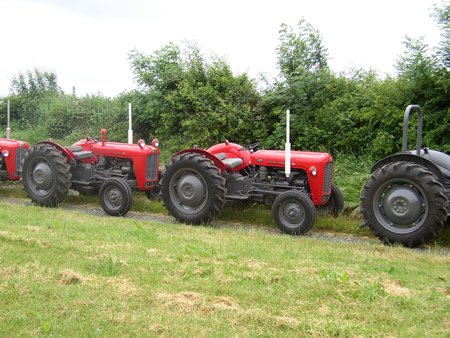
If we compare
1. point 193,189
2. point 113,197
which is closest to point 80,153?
point 113,197

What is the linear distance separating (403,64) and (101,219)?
6265mm

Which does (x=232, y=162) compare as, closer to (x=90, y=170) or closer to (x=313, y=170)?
(x=313, y=170)

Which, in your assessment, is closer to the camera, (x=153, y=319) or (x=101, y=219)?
(x=153, y=319)

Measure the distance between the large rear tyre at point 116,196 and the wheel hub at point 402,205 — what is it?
4.29 metres

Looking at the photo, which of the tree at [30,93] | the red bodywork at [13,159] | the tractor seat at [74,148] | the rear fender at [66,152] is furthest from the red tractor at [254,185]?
the tree at [30,93]

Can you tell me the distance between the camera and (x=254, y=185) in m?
7.29

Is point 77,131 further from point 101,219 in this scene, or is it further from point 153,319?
point 153,319

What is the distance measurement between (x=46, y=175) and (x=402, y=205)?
21.0 ft

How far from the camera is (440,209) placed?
219 inches

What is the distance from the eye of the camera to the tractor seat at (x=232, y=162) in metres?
7.34

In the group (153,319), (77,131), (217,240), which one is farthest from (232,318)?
(77,131)

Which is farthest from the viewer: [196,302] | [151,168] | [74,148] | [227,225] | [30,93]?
[30,93]

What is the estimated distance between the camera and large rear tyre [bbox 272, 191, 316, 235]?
6438 mm

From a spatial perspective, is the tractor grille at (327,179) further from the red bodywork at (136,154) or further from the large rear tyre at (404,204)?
the red bodywork at (136,154)
